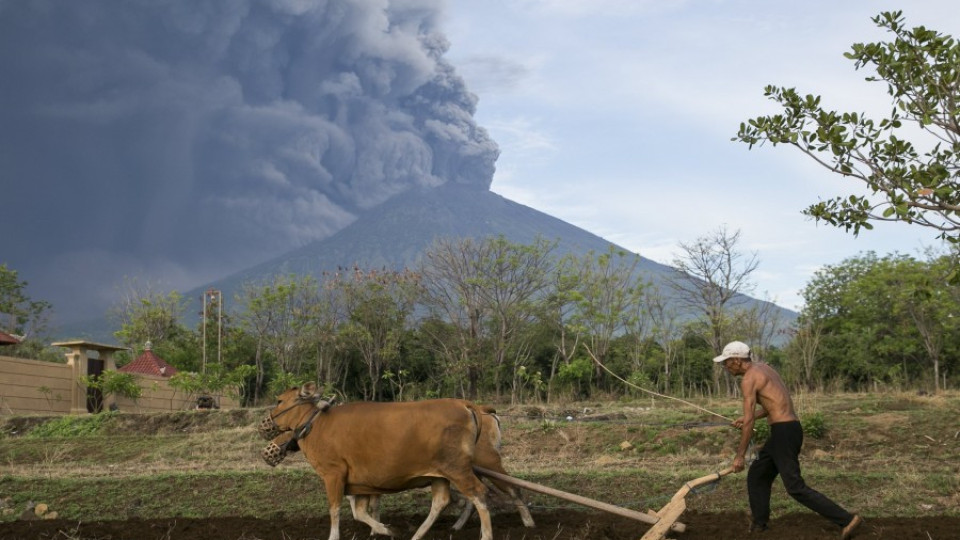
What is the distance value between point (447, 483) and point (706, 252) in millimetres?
27161

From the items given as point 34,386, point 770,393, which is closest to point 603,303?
point 34,386

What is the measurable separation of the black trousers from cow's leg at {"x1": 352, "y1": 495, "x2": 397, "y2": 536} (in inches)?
132

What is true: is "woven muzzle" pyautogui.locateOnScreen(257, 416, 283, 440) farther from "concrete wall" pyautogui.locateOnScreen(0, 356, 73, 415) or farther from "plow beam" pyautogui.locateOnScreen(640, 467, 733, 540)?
"concrete wall" pyautogui.locateOnScreen(0, 356, 73, 415)

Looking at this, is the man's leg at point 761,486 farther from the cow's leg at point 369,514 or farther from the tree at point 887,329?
the tree at point 887,329

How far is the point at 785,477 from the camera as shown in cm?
802

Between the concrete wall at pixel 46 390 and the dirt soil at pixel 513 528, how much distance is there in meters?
18.9

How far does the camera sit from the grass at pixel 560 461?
10938 mm

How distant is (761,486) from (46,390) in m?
24.8

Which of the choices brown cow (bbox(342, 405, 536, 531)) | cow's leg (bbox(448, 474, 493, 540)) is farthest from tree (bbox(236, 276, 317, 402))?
cow's leg (bbox(448, 474, 493, 540))

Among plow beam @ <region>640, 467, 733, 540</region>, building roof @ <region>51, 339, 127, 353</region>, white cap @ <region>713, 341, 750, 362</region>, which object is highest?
building roof @ <region>51, 339, 127, 353</region>

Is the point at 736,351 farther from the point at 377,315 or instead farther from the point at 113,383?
the point at 377,315

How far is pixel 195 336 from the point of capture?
1868 inches

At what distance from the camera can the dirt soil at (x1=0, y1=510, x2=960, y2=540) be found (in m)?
8.29

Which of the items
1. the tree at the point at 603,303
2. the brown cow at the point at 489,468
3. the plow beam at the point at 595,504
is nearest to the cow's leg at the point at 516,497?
the brown cow at the point at 489,468
